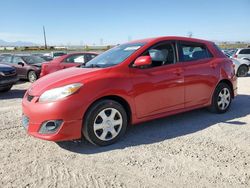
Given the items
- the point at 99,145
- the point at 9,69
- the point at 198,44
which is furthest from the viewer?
the point at 9,69

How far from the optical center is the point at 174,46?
16.5 feet

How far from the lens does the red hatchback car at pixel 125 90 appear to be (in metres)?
3.79

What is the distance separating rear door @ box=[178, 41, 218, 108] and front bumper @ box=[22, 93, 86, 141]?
221cm

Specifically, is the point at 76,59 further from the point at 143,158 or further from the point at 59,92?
the point at 143,158

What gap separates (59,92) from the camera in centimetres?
380

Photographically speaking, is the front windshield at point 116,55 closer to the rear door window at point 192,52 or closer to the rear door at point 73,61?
the rear door window at point 192,52

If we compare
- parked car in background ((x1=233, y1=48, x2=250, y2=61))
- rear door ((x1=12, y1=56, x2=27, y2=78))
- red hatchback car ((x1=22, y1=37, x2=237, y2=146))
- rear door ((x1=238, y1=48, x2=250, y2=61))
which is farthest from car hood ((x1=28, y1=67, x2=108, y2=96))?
rear door ((x1=238, y1=48, x2=250, y2=61))

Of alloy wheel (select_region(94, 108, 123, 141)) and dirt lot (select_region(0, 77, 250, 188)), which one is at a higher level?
alloy wheel (select_region(94, 108, 123, 141))

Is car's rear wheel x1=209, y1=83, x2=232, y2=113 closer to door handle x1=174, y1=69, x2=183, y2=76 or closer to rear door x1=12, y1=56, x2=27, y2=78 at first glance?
door handle x1=174, y1=69, x2=183, y2=76

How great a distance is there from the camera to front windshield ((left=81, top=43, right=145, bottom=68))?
457 cm

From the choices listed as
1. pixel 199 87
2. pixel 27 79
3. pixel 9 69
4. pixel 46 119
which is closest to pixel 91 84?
pixel 46 119

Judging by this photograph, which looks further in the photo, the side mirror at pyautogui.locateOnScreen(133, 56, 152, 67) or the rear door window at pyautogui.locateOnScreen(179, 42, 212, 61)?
the rear door window at pyautogui.locateOnScreen(179, 42, 212, 61)

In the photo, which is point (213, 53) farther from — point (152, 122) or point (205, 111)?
point (152, 122)

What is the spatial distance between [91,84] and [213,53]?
9.95ft
